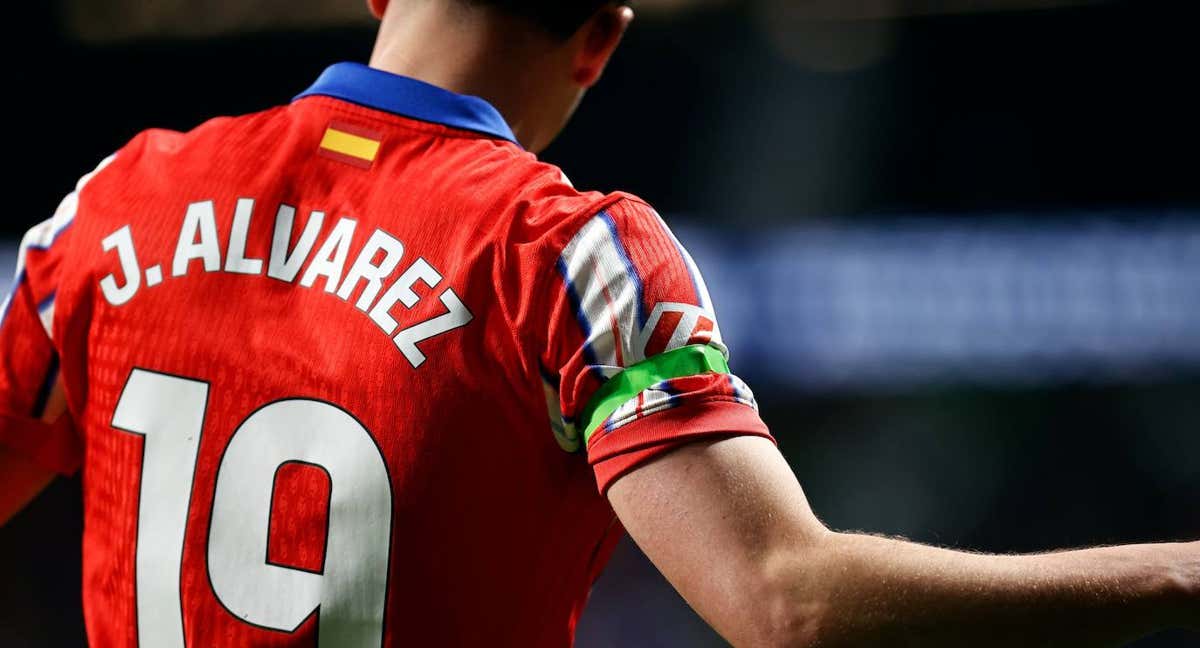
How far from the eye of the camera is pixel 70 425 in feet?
3.64

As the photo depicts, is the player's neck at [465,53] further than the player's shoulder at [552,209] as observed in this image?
Yes

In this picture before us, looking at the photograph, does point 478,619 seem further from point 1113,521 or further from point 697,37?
point 1113,521

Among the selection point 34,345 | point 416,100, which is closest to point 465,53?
point 416,100

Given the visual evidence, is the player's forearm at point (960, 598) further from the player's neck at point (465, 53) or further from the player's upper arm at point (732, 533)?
the player's neck at point (465, 53)

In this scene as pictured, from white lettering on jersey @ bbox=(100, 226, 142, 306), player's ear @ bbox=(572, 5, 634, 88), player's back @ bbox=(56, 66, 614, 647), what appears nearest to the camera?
player's back @ bbox=(56, 66, 614, 647)

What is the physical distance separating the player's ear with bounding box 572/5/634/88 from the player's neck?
0.04 meters

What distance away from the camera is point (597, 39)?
3.71 feet

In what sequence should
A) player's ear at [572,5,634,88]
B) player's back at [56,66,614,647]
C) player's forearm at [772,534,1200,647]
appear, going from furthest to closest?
player's ear at [572,5,634,88]
player's back at [56,66,614,647]
player's forearm at [772,534,1200,647]

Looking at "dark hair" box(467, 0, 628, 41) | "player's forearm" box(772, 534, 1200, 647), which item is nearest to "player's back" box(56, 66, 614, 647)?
"dark hair" box(467, 0, 628, 41)

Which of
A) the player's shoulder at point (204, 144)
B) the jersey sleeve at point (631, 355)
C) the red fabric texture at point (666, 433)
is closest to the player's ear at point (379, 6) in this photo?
the player's shoulder at point (204, 144)

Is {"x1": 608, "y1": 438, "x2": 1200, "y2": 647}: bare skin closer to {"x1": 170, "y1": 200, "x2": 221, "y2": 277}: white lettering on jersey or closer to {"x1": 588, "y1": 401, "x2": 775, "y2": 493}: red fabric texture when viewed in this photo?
{"x1": 588, "y1": 401, "x2": 775, "y2": 493}: red fabric texture

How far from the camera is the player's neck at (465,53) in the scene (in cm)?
107

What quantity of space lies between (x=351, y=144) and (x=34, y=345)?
1.09ft

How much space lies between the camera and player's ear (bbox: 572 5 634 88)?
1115 mm
